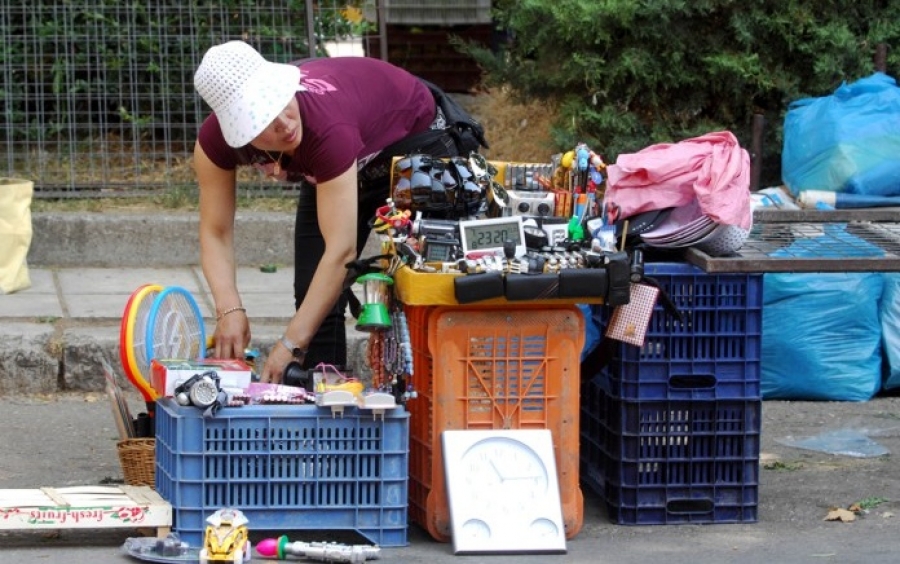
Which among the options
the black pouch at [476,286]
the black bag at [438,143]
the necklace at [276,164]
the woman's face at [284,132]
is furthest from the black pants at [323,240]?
the black pouch at [476,286]

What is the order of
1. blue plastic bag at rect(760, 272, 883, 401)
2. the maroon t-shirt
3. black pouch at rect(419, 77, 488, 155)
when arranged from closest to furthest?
the maroon t-shirt → black pouch at rect(419, 77, 488, 155) → blue plastic bag at rect(760, 272, 883, 401)

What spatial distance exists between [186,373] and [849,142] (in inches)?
133

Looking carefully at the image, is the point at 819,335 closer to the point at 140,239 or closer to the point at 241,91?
the point at 241,91

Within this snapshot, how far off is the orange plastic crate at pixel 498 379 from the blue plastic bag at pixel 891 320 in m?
2.31

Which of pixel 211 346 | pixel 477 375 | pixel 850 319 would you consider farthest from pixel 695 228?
pixel 850 319

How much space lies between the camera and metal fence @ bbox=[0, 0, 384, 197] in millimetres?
8047

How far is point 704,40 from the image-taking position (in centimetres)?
754

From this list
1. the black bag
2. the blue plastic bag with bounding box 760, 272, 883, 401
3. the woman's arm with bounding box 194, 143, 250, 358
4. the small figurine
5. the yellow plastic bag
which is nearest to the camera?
the small figurine

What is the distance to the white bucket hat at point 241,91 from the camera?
14.3 ft

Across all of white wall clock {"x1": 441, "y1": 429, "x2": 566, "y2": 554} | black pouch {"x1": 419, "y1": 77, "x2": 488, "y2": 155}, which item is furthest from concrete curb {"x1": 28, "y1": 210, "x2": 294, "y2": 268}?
white wall clock {"x1": 441, "y1": 429, "x2": 566, "y2": 554}

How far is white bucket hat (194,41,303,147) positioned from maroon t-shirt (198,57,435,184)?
0.41 feet

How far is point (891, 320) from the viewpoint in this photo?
251 inches

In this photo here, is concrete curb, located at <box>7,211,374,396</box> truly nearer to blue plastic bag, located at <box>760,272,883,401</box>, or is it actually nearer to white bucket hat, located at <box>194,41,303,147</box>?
blue plastic bag, located at <box>760,272,883,401</box>

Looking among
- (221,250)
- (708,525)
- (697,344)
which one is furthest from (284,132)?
(708,525)
